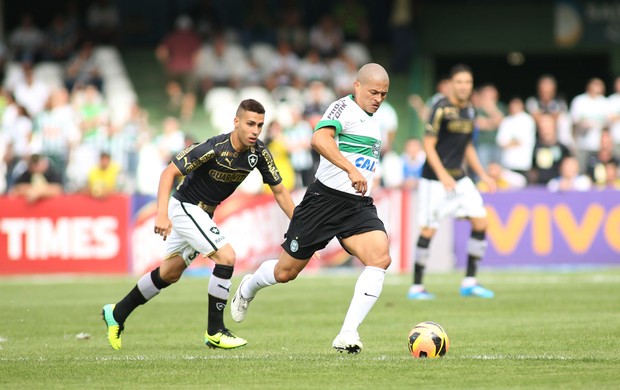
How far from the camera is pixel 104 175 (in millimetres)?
23391

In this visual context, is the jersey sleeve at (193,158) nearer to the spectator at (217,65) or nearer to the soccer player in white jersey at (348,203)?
the soccer player in white jersey at (348,203)

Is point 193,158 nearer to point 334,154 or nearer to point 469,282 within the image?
point 334,154

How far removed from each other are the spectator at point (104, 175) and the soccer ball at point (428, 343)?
13912 mm

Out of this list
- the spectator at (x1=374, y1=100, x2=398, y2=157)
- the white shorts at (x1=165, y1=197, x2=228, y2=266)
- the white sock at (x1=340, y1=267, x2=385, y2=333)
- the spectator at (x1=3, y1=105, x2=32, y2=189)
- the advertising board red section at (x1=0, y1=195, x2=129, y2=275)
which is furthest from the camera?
the spectator at (x1=3, y1=105, x2=32, y2=189)

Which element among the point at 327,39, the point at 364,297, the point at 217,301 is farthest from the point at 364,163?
the point at 327,39

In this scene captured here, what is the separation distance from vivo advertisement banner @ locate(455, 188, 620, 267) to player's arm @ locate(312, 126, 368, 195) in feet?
36.2

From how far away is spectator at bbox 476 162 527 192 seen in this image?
2195 cm

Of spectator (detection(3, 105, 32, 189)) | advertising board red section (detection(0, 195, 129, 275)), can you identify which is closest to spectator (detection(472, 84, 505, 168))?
advertising board red section (detection(0, 195, 129, 275))

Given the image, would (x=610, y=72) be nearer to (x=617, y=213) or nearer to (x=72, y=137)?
(x=617, y=213)

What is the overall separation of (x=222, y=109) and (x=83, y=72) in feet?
11.3

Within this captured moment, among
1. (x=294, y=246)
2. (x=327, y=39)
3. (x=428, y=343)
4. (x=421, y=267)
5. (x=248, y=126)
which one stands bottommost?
(x=428, y=343)

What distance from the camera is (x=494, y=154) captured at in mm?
24391

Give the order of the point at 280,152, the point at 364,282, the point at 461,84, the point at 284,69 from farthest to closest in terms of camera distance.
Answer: the point at 284,69 < the point at 280,152 < the point at 461,84 < the point at 364,282

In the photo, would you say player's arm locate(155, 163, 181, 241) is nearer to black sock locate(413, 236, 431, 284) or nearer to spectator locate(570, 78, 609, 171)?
black sock locate(413, 236, 431, 284)
